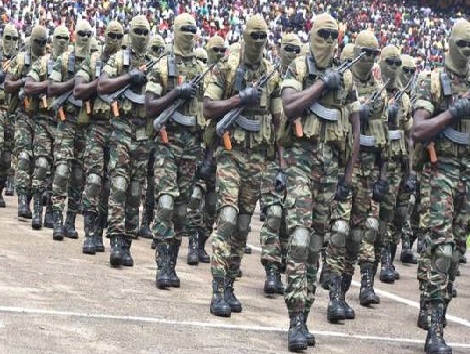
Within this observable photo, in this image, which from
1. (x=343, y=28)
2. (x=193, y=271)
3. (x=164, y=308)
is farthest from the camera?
(x=343, y=28)

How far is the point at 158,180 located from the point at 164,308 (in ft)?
5.20

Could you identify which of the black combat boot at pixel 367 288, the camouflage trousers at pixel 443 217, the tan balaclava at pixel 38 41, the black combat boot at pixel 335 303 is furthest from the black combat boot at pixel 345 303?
the tan balaclava at pixel 38 41

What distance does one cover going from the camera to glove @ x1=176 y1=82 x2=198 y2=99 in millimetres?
10789

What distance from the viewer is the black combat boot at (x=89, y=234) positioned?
12.6 meters

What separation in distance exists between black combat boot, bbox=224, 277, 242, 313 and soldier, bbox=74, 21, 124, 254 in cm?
299

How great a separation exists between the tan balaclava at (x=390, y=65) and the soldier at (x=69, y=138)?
11.3 ft

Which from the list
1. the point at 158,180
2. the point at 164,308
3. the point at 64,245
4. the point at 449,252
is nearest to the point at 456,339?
the point at 449,252

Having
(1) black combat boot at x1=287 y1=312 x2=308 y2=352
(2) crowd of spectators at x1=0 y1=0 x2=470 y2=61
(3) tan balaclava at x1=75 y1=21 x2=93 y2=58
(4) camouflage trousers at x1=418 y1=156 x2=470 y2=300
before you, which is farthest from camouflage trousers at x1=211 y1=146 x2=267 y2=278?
(2) crowd of spectators at x1=0 y1=0 x2=470 y2=61

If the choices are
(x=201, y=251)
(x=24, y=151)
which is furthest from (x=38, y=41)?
(x=201, y=251)

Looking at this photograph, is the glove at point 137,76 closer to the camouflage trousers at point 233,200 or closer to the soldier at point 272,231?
the soldier at point 272,231

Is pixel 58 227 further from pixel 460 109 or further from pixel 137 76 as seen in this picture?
pixel 460 109

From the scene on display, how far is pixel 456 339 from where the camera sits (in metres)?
9.59

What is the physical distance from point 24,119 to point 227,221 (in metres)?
6.50

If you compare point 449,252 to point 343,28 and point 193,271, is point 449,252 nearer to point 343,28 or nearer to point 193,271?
point 193,271
